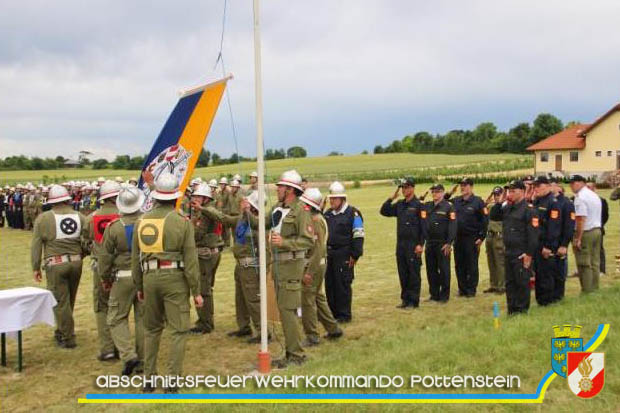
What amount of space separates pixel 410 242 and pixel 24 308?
19.5 ft

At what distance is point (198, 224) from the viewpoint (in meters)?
8.53

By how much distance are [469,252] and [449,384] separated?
5753 mm

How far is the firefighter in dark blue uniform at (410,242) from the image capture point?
32.3ft

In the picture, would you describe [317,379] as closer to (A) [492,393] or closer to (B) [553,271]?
(A) [492,393]

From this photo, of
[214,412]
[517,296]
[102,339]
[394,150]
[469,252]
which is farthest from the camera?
[394,150]

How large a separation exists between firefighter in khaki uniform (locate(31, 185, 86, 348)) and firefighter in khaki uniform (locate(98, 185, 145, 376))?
48.5 inches

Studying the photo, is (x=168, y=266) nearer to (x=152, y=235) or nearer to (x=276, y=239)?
(x=152, y=235)

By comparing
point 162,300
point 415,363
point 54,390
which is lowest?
point 54,390

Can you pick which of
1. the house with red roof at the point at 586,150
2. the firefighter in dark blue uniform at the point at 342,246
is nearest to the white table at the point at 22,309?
the firefighter in dark blue uniform at the point at 342,246

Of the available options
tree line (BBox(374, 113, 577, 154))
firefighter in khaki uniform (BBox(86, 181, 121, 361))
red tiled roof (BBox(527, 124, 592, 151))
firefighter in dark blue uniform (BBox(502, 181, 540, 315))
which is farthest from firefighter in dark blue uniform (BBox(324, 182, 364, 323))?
tree line (BBox(374, 113, 577, 154))

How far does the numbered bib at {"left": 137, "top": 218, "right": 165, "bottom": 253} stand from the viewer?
5973 mm

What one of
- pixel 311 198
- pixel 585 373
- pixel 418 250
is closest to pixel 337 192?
pixel 311 198

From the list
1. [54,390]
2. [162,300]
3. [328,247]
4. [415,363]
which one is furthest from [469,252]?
[54,390]

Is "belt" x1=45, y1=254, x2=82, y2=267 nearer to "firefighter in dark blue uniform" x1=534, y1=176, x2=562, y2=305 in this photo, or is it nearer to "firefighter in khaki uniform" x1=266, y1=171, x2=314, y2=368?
"firefighter in khaki uniform" x1=266, y1=171, x2=314, y2=368
